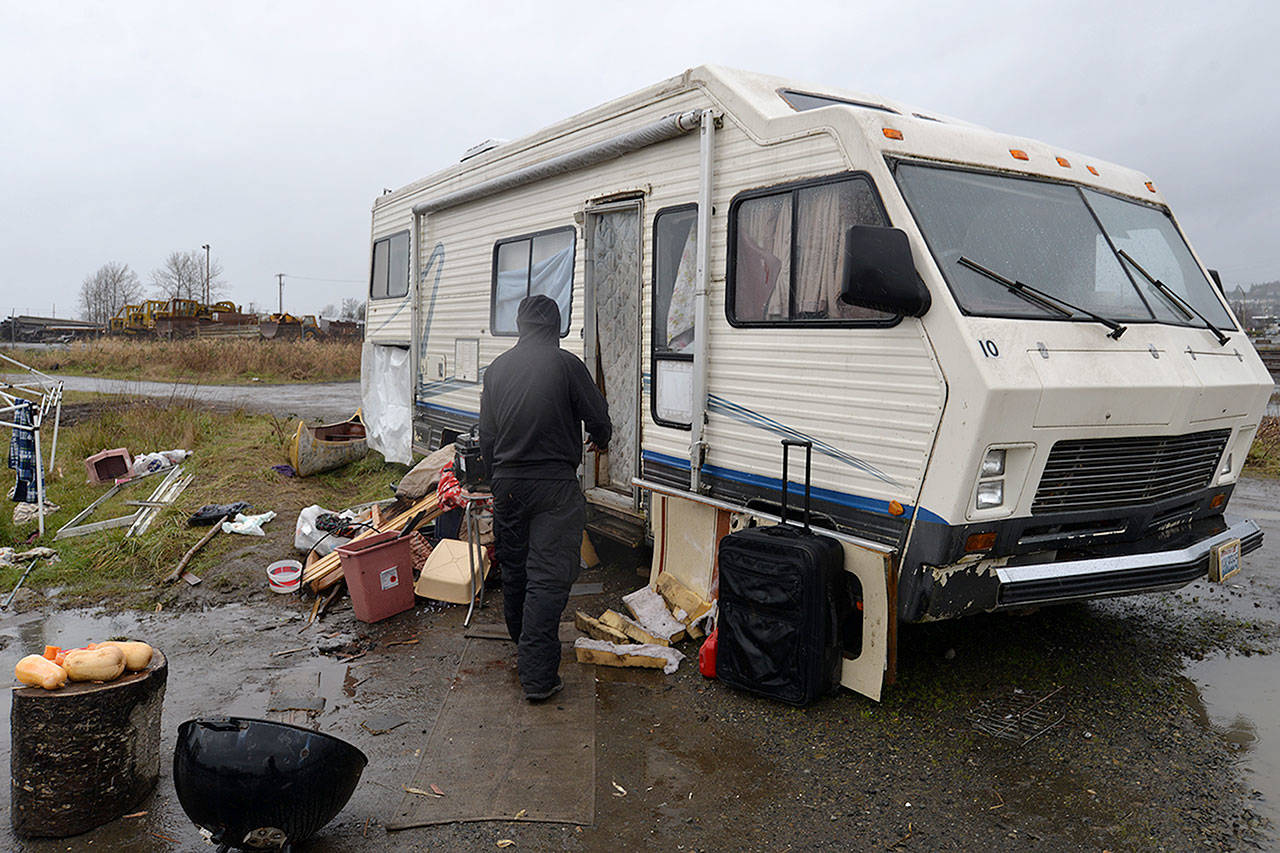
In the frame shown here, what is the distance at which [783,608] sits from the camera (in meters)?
4.24

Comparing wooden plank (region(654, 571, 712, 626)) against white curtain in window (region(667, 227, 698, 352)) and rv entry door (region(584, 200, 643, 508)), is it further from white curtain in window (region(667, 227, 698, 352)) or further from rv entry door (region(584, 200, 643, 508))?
white curtain in window (region(667, 227, 698, 352))

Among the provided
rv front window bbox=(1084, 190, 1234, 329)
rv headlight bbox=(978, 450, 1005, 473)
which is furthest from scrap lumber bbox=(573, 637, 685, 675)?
rv front window bbox=(1084, 190, 1234, 329)

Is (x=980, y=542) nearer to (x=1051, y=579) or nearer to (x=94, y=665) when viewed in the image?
(x=1051, y=579)

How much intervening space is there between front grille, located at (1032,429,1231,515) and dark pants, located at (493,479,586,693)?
7.40ft

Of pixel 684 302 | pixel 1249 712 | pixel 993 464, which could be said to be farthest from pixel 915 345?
pixel 1249 712

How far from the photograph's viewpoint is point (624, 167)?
588cm

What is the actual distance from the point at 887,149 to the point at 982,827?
295 cm

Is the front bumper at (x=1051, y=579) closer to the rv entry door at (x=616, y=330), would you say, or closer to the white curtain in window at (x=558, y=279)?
the rv entry door at (x=616, y=330)

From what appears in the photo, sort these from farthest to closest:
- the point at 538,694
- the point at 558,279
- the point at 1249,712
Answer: the point at 558,279 → the point at 538,694 → the point at 1249,712

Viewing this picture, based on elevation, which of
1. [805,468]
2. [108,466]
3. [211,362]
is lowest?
[211,362]

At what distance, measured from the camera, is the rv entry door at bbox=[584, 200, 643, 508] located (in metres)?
5.97

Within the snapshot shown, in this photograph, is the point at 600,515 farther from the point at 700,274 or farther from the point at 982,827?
the point at 982,827

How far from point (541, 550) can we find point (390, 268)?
598 centimetres

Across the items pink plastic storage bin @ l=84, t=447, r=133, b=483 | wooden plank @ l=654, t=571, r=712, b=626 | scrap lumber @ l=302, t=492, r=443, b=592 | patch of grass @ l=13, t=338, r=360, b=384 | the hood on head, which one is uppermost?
the hood on head
